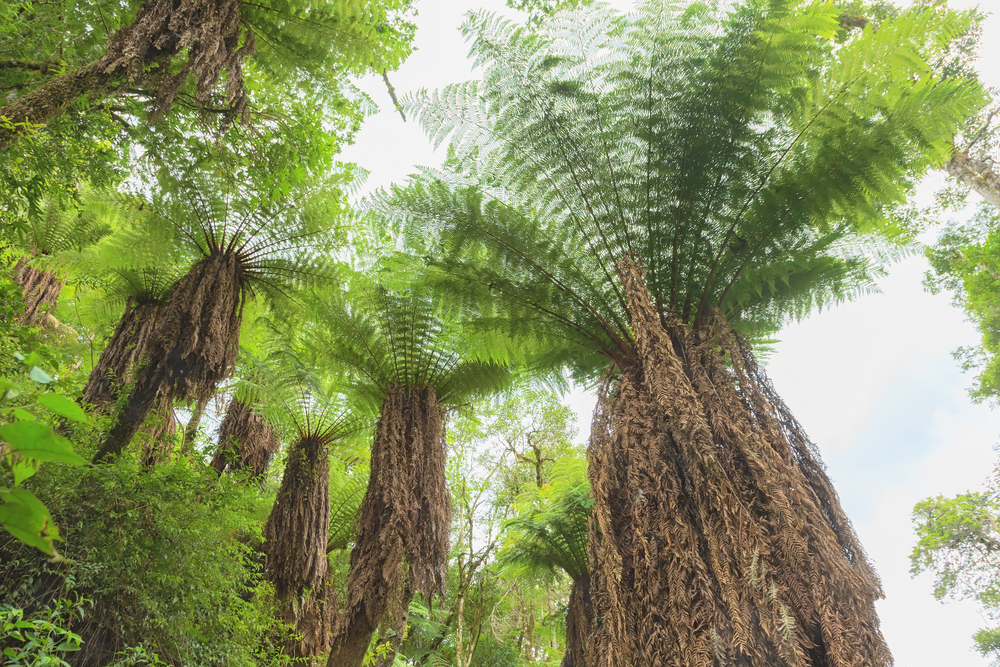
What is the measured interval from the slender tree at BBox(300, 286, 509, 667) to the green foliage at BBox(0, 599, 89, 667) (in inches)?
57.0

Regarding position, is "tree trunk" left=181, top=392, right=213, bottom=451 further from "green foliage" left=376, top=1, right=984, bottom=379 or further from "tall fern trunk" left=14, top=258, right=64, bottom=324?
"tall fern trunk" left=14, top=258, right=64, bottom=324

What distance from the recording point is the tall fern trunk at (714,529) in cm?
194

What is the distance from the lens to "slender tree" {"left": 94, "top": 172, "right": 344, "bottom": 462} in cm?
342

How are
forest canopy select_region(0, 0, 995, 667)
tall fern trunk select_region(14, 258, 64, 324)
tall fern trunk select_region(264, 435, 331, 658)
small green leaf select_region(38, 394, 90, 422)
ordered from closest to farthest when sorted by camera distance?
small green leaf select_region(38, 394, 90, 422)
forest canopy select_region(0, 0, 995, 667)
tall fern trunk select_region(264, 435, 331, 658)
tall fern trunk select_region(14, 258, 64, 324)

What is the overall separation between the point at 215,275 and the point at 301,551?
2.34 m

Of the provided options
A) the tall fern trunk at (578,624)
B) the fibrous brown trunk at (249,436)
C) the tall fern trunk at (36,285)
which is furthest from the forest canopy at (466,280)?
the tall fern trunk at (578,624)

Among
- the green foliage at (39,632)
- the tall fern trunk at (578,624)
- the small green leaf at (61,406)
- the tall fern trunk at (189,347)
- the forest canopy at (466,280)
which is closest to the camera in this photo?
the small green leaf at (61,406)

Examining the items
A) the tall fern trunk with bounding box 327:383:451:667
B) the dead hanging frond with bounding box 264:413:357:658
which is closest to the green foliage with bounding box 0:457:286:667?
the tall fern trunk with bounding box 327:383:451:667

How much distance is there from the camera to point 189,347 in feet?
11.5

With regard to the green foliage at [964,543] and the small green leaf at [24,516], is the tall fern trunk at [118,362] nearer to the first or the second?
the small green leaf at [24,516]

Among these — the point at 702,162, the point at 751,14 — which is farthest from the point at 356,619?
the point at 751,14

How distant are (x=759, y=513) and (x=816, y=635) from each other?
429mm

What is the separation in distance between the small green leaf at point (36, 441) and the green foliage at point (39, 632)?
5.23ft

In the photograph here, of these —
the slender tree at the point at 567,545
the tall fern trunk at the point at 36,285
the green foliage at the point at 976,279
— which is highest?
the green foliage at the point at 976,279
